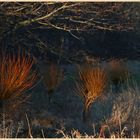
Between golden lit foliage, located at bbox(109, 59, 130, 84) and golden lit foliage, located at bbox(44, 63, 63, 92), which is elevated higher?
golden lit foliage, located at bbox(44, 63, 63, 92)

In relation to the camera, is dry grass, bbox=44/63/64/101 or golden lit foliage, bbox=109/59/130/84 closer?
dry grass, bbox=44/63/64/101

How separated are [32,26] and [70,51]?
155cm

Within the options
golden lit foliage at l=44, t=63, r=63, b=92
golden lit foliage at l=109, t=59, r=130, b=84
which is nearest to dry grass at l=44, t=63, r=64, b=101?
golden lit foliage at l=44, t=63, r=63, b=92

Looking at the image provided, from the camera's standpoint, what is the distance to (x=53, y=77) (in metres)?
11.6

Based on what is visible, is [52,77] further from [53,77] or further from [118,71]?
[118,71]

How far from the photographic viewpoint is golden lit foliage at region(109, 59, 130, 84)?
12859mm

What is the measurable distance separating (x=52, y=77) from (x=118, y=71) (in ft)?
8.23

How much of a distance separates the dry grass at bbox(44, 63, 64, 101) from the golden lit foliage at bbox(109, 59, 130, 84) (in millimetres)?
1419

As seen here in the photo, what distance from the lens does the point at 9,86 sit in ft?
22.7

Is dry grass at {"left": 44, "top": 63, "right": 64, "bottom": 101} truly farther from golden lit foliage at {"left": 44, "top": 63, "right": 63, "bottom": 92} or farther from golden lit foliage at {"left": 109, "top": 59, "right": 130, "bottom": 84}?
golden lit foliage at {"left": 109, "top": 59, "right": 130, "bottom": 84}

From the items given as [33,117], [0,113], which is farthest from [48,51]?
[0,113]

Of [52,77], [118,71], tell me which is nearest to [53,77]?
[52,77]

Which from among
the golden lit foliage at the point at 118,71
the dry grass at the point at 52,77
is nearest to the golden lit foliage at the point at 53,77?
the dry grass at the point at 52,77

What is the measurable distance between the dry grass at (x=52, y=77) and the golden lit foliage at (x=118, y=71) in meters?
1.42
